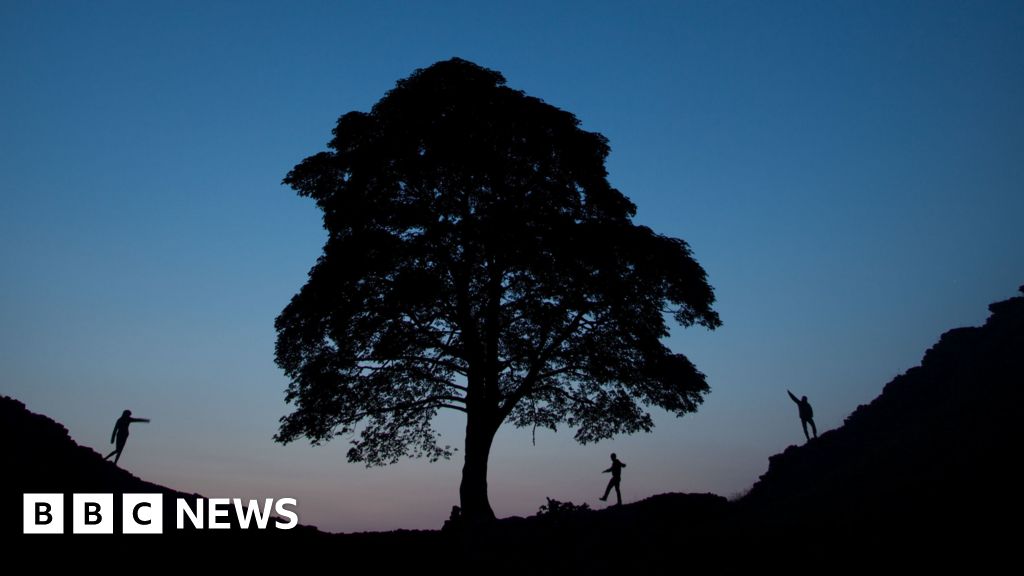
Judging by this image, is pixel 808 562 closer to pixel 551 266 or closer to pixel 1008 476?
pixel 1008 476

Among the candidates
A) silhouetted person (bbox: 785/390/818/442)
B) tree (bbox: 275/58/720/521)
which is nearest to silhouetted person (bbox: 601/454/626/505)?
tree (bbox: 275/58/720/521)

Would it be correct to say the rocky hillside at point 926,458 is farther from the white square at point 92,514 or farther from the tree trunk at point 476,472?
the white square at point 92,514

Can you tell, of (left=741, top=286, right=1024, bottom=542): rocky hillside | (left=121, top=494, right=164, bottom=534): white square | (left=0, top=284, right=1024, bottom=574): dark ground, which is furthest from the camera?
(left=741, top=286, right=1024, bottom=542): rocky hillside

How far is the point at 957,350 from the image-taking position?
2820 centimetres

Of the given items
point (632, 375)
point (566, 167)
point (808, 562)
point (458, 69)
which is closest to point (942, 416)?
point (632, 375)

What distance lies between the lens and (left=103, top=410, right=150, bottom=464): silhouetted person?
755 inches

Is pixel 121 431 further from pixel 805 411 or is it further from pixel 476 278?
pixel 805 411

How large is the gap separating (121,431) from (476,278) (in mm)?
11480

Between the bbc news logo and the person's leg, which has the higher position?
the person's leg

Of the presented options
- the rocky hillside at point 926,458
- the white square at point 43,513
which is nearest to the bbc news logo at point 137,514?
the white square at point 43,513

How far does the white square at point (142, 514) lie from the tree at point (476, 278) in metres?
6.82

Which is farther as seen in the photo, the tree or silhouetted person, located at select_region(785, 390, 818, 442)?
silhouetted person, located at select_region(785, 390, 818, 442)

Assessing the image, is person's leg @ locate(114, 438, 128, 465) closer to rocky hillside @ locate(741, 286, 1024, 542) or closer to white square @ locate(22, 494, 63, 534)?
white square @ locate(22, 494, 63, 534)

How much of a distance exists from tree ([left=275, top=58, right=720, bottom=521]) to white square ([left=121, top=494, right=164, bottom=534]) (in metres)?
6.82
